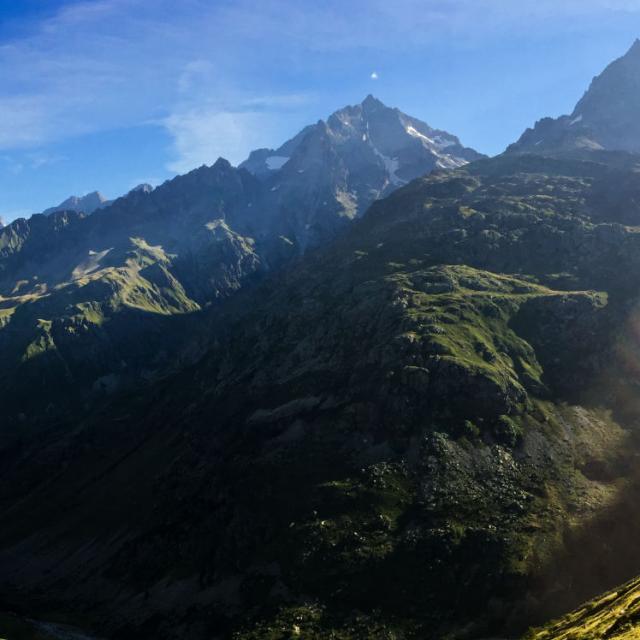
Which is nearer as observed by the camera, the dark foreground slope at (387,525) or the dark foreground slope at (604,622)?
the dark foreground slope at (604,622)

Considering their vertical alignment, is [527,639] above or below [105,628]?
below

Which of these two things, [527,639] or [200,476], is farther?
[200,476]

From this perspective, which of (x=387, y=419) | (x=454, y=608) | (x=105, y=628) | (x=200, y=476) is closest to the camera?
(x=454, y=608)

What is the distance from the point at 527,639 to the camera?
98.9 metres

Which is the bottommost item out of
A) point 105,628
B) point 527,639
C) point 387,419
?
point 527,639

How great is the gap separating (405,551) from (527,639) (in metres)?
41.4

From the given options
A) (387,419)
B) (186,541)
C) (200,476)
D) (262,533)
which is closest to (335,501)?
(262,533)

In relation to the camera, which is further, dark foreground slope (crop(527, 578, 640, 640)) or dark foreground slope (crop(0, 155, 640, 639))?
dark foreground slope (crop(0, 155, 640, 639))

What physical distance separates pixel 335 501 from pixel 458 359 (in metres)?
68.5

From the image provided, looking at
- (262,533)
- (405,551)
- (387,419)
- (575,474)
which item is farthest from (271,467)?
(575,474)

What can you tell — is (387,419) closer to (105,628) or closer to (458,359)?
(458,359)

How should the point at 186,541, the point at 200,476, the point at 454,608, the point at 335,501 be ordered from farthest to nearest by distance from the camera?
the point at 200,476 < the point at 186,541 < the point at 335,501 < the point at 454,608

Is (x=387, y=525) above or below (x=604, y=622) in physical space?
above

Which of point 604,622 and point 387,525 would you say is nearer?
point 604,622
